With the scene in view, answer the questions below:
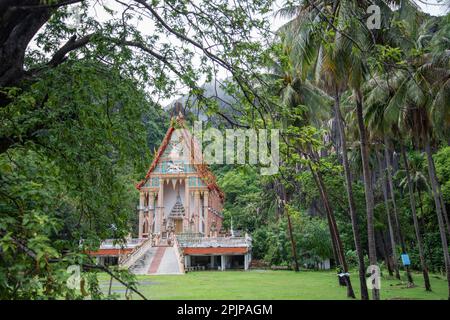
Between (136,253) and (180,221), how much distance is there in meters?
8.64

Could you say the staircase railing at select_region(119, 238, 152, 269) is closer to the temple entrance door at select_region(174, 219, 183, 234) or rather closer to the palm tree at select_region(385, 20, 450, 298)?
the temple entrance door at select_region(174, 219, 183, 234)

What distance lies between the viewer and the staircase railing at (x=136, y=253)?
24.4 m

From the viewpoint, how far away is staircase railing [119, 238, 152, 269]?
2445cm

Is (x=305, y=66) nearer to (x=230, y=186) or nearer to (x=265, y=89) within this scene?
(x=265, y=89)

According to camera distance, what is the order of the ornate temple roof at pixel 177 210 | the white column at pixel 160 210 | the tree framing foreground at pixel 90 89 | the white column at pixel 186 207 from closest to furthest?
1. the tree framing foreground at pixel 90 89
2. the white column at pixel 186 207
3. the white column at pixel 160 210
4. the ornate temple roof at pixel 177 210

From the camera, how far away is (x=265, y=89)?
6086mm

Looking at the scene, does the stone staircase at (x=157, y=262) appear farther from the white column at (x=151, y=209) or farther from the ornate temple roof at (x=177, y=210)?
the ornate temple roof at (x=177, y=210)

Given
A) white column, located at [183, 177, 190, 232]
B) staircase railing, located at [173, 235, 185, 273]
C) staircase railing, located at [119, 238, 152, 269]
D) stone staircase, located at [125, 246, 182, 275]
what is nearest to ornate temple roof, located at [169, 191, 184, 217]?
white column, located at [183, 177, 190, 232]

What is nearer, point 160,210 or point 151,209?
point 160,210

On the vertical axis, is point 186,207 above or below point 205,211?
above

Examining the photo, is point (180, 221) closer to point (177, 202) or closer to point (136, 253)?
point (177, 202)

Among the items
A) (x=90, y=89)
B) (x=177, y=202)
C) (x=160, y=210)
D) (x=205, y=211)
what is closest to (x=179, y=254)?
(x=205, y=211)

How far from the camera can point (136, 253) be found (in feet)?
86.4

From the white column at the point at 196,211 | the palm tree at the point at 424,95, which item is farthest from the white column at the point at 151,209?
the palm tree at the point at 424,95
